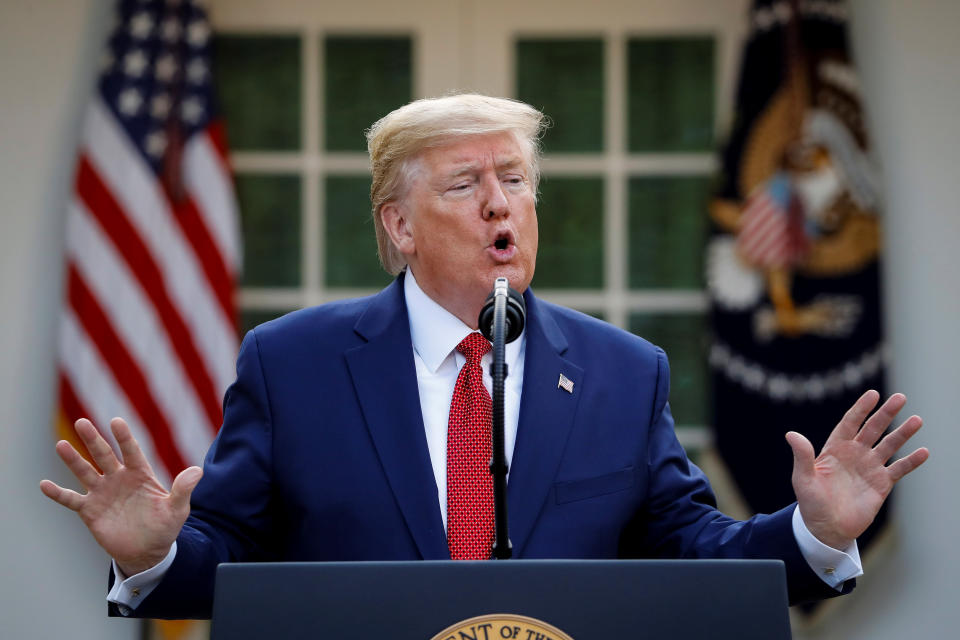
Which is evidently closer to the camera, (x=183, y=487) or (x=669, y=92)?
(x=183, y=487)

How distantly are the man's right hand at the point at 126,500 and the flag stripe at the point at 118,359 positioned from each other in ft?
8.07

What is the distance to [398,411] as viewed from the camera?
220 centimetres

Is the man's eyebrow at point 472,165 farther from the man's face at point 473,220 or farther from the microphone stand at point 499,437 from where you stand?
the microphone stand at point 499,437

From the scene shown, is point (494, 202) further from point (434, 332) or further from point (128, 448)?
point (128, 448)

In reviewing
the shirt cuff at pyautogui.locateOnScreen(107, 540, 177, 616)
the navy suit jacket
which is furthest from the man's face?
the shirt cuff at pyautogui.locateOnScreen(107, 540, 177, 616)

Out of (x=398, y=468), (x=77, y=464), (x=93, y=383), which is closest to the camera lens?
(x=77, y=464)

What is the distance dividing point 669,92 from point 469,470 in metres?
2.76

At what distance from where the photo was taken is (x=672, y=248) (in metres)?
4.59

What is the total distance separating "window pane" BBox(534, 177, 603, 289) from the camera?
459 cm

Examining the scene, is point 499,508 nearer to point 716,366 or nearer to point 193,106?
point 716,366

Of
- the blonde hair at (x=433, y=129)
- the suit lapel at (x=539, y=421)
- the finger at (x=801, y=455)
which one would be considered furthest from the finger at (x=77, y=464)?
the finger at (x=801, y=455)

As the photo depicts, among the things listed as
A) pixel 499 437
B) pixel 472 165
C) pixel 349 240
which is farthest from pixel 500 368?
pixel 349 240

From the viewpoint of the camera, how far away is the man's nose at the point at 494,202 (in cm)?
229

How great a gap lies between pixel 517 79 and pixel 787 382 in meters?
1.45
